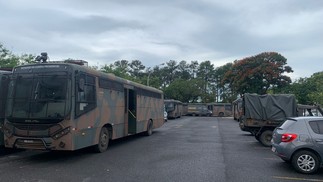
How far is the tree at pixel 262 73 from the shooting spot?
177 feet

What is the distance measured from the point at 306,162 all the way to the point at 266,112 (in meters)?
6.86

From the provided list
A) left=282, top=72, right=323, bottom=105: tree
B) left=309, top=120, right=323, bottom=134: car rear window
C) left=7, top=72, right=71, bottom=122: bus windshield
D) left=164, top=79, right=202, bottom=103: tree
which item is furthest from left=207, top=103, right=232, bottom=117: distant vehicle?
left=7, top=72, right=71, bottom=122: bus windshield

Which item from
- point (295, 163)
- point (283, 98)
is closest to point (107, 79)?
point (295, 163)

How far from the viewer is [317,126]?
9422 mm

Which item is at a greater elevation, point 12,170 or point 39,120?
point 39,120

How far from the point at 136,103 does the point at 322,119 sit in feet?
30.6

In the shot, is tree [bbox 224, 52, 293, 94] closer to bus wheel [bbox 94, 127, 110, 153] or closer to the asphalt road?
the asphalt road

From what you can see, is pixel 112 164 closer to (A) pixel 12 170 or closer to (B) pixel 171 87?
(A) pixel 12 170

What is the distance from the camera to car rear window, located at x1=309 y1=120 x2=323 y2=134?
9328 millimetres

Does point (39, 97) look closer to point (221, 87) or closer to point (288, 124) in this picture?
point (288, 124)

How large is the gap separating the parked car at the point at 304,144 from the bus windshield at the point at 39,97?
644 centimetres

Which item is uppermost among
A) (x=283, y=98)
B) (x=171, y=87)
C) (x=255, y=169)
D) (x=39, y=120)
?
(x=171, y=87)

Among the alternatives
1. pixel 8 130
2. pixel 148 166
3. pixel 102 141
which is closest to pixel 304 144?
pixel 148 166

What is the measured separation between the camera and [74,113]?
10.3 metres
